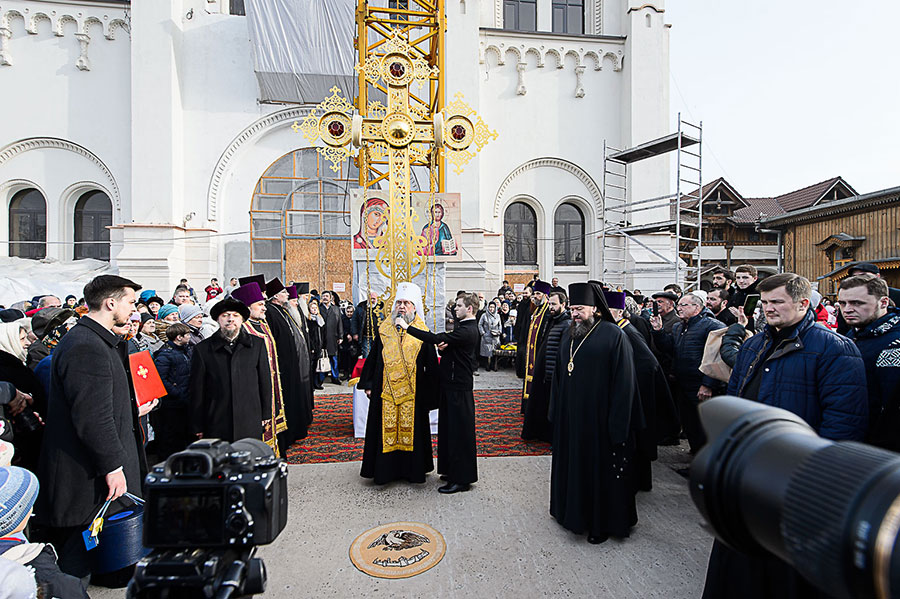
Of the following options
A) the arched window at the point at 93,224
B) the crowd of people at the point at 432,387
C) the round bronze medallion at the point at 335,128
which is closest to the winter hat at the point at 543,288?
the crowd of people at the point at 432,387

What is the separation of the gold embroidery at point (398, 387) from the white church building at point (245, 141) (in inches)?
318

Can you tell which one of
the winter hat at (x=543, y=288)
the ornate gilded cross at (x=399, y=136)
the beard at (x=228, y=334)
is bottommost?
the beard at (x=228, y=334)

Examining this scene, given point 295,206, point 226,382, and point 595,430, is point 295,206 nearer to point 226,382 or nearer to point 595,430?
point 226,382

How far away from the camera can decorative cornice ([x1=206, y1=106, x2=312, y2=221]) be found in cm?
1276

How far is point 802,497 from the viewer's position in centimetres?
64

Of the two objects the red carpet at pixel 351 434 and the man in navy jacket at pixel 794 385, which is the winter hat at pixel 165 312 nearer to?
the red carpet at pixel 351 434

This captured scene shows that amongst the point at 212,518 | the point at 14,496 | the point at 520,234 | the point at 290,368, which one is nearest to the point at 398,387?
the point at 290,368

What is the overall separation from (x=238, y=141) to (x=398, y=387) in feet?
36.8

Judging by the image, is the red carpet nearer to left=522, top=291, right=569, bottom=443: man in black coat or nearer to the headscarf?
left=522, top=291, right=569, bottom=443: man in black coat

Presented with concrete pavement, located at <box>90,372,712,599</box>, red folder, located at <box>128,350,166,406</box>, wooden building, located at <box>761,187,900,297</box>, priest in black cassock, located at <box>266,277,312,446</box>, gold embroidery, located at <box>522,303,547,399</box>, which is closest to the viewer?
concrete pavement, located at <box>90,372,712,599</box>

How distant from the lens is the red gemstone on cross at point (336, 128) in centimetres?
546

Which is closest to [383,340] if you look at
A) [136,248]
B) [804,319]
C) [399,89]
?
[399,89]

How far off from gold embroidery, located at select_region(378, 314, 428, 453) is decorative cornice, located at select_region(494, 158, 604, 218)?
9.89 metres

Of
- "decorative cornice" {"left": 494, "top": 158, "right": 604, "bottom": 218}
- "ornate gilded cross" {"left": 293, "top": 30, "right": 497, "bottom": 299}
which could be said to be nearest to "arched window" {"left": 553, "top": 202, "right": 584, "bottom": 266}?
"decorative cornice" {"left": 494, "top": 158, "right": 604, "bottom": 218}
